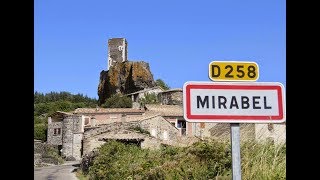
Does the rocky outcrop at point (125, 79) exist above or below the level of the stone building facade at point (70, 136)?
above

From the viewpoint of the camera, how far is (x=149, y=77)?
251 ft

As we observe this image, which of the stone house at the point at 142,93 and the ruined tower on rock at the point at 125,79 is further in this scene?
the ruined tower on rock at the point at 125,79

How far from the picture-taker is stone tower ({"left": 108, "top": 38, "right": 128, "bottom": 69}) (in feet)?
301

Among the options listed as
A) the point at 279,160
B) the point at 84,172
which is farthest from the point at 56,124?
the point at 279,160

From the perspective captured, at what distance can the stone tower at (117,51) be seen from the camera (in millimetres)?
91688

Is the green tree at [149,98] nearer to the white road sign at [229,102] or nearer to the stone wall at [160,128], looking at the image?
the stone wall at [160,128]

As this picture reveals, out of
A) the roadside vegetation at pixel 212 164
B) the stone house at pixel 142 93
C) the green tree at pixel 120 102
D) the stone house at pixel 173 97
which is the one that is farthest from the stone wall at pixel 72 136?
the roadside vegetation at pixel 212 164

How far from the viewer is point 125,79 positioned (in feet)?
259

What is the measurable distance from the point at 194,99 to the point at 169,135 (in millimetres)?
40799

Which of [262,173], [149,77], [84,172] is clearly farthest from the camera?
[149,77]

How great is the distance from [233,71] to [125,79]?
76364 millimetres

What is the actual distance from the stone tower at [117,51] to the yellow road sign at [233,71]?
89037 mm

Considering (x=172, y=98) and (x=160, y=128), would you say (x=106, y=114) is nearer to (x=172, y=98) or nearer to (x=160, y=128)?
(x=172, y=98)
